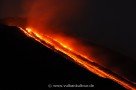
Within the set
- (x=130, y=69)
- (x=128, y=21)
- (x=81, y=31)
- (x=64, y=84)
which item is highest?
(x=128, y=21)

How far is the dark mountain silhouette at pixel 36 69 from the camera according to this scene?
7.02 m

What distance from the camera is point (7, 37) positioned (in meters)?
8.92

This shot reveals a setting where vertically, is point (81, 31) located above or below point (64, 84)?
above

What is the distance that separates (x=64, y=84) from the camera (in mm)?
7031

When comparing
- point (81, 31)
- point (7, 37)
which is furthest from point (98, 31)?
point (7, 37)

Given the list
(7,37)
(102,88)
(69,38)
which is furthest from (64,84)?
(69,38)

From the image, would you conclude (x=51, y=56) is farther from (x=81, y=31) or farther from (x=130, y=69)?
(x=81, y=31)

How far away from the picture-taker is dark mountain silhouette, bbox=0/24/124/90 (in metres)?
7.02

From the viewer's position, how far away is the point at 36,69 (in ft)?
24.7

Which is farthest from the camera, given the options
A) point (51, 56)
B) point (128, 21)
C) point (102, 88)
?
point (128, 21)

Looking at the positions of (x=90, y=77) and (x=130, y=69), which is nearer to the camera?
(x=90, y=77)

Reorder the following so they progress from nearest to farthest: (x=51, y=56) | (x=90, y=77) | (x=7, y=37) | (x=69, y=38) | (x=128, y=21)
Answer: (x=90, y=77)
(x=51, y=56)
(x=7, y=37)
(x=69, y=38)
(x=128, y=21)

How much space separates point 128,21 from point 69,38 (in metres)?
2.45

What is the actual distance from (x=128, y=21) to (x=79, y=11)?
6.72ft
